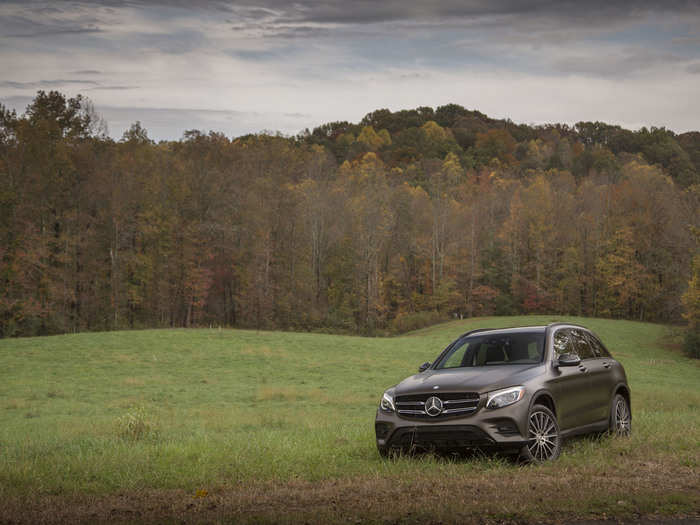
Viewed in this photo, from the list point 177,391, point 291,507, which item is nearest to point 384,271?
point 177,391

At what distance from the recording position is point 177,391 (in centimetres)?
2917

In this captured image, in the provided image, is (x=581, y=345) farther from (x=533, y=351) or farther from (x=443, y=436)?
A: (x=443, y=436)

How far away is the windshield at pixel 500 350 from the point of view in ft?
35.0

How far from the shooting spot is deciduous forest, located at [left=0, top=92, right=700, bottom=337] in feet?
186

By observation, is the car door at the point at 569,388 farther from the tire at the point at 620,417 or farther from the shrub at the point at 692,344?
the shrub at the point at 692,344

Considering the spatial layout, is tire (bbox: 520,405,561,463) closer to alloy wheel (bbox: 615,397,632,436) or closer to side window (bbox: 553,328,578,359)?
side window (bbox: 553,328,578,359)

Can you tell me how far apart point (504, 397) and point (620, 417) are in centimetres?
371

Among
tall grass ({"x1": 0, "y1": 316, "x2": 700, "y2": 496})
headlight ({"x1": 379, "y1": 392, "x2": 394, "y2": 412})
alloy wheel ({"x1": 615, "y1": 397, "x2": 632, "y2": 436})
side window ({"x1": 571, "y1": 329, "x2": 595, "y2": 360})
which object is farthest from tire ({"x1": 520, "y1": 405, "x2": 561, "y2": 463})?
alloy wheel ({"x1": 615, "y1": 397, "x2": 632, "y2": 436})

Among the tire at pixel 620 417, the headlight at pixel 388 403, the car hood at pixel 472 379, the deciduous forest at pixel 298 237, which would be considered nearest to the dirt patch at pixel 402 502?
the car hood at pixel 472 379

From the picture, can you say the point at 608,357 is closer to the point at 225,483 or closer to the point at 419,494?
the point at 419,494

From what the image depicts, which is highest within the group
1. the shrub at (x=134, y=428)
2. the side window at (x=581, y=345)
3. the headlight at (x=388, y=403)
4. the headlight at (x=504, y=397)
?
the side window at (x=581, y=345)

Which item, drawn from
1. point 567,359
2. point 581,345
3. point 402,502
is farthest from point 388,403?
point 581,345

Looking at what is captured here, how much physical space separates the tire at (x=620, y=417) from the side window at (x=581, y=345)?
84 cm

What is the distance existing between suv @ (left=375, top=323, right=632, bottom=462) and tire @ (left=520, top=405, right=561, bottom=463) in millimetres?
13
